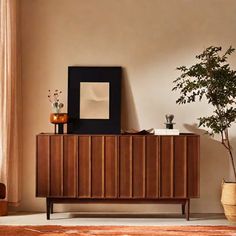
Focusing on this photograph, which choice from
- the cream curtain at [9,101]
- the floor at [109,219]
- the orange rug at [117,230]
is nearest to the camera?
the orange rug at [117,230]

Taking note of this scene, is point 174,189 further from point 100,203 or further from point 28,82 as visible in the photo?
point 28,82

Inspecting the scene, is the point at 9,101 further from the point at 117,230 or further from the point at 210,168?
the point at 210,168

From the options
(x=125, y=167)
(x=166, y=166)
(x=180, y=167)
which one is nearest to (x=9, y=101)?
(x=125, y=167)

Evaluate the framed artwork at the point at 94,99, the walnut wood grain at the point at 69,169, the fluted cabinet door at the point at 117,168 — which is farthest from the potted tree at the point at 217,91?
the walnut wood grain at the point at 69,169

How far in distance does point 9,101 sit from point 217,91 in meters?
2.12

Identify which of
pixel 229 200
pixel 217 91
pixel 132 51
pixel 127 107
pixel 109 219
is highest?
pixel 132 51

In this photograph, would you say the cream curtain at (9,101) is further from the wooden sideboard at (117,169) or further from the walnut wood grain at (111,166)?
the walnut wood grain at (111,166)

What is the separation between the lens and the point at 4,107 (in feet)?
19.5

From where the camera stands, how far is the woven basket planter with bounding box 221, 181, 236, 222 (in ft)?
19.0

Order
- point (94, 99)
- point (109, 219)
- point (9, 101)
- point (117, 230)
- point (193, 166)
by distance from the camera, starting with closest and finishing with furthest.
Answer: point (117, 230)
point (193, 166)
point (109, 219)
point (9, 101)
point (94, 99)

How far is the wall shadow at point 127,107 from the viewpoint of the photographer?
20.8ft

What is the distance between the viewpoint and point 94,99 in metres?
6.25

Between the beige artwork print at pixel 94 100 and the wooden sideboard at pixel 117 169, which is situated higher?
the beige artwork print at pixel 94 100

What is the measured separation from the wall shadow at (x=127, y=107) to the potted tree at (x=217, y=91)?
0.57 metres
